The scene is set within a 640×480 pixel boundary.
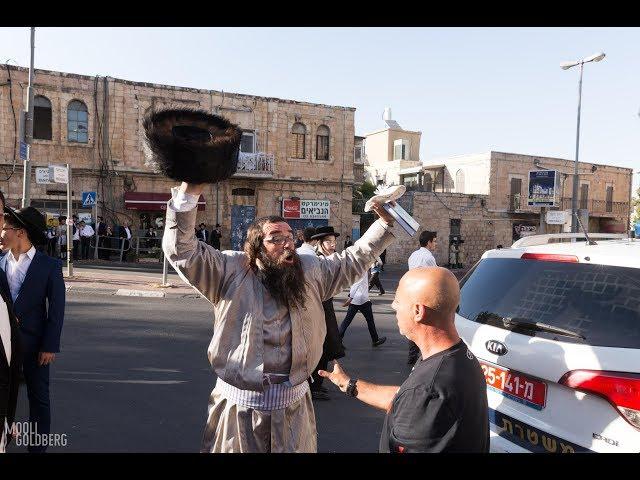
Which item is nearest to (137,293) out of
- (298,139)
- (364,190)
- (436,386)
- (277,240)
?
(277,240)

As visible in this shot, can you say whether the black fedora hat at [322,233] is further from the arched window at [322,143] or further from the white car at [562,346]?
the arched window at [322,143]

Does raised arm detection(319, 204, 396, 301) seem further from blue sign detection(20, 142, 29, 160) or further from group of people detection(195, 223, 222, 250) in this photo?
group of people detection(195, 223, 222, 250)

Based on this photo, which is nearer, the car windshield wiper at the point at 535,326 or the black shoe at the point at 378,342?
the car windshield wiper at the point at 535,326

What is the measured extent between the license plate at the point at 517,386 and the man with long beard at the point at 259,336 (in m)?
1.12

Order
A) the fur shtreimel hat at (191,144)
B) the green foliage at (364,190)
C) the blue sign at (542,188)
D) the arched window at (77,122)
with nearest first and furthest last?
the fur shtreimel hat at (191,144) < the arched window at (77,122) < the blue sign at (542,188) < the green foliage at (364,190)

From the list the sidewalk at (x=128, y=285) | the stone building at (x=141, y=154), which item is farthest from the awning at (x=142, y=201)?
the sidewalk at (x=128, y=285)

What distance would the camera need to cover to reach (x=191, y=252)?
2357mm

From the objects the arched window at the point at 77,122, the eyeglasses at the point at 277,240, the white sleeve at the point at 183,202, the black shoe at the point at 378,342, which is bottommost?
the black shoe at the point at 378,342

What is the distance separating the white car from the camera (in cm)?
234

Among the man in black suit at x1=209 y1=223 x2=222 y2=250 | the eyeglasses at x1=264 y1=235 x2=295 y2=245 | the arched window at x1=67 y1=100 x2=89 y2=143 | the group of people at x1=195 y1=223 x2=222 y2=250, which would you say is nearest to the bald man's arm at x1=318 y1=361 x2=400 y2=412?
the eyeglasses at x1=264 y1=235 x2=295 y2=245

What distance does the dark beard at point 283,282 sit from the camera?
2.52 meters

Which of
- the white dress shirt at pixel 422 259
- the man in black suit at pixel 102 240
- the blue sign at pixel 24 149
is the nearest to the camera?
the white dress shirt at pixel 422 259

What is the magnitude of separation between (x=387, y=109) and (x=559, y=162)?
2262 centimetres
